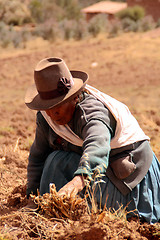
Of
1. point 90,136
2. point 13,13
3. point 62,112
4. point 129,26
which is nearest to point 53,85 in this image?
point 62,112

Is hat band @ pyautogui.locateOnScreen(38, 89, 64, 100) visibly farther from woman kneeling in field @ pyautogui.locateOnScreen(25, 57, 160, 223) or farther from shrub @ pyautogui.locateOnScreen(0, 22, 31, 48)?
shrub @ pyautogui.locateOnScreen(0, 22, 31, 48)

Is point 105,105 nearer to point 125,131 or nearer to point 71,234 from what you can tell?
point 125,131

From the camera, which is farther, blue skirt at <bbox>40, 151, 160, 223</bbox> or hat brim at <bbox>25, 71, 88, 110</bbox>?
blue skirt at <bbox>40, 151, 160, 223</bbox>

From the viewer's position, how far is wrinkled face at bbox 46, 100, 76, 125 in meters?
2.85

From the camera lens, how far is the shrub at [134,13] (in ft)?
79.3

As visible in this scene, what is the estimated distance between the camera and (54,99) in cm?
280

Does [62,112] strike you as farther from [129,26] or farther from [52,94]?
[129,26]

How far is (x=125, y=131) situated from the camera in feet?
9.73

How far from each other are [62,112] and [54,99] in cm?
13

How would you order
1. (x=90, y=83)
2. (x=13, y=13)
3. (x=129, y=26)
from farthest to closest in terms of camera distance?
(x=13, y=13), (x=129, y=26), (x=90, y=83)

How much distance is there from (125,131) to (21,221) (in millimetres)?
993

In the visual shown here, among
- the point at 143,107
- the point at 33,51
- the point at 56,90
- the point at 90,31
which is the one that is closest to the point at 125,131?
the point at 56,90

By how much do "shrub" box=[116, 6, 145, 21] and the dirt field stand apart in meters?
7.38

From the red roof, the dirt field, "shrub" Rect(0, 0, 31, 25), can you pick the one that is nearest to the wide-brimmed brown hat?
the dirt field
